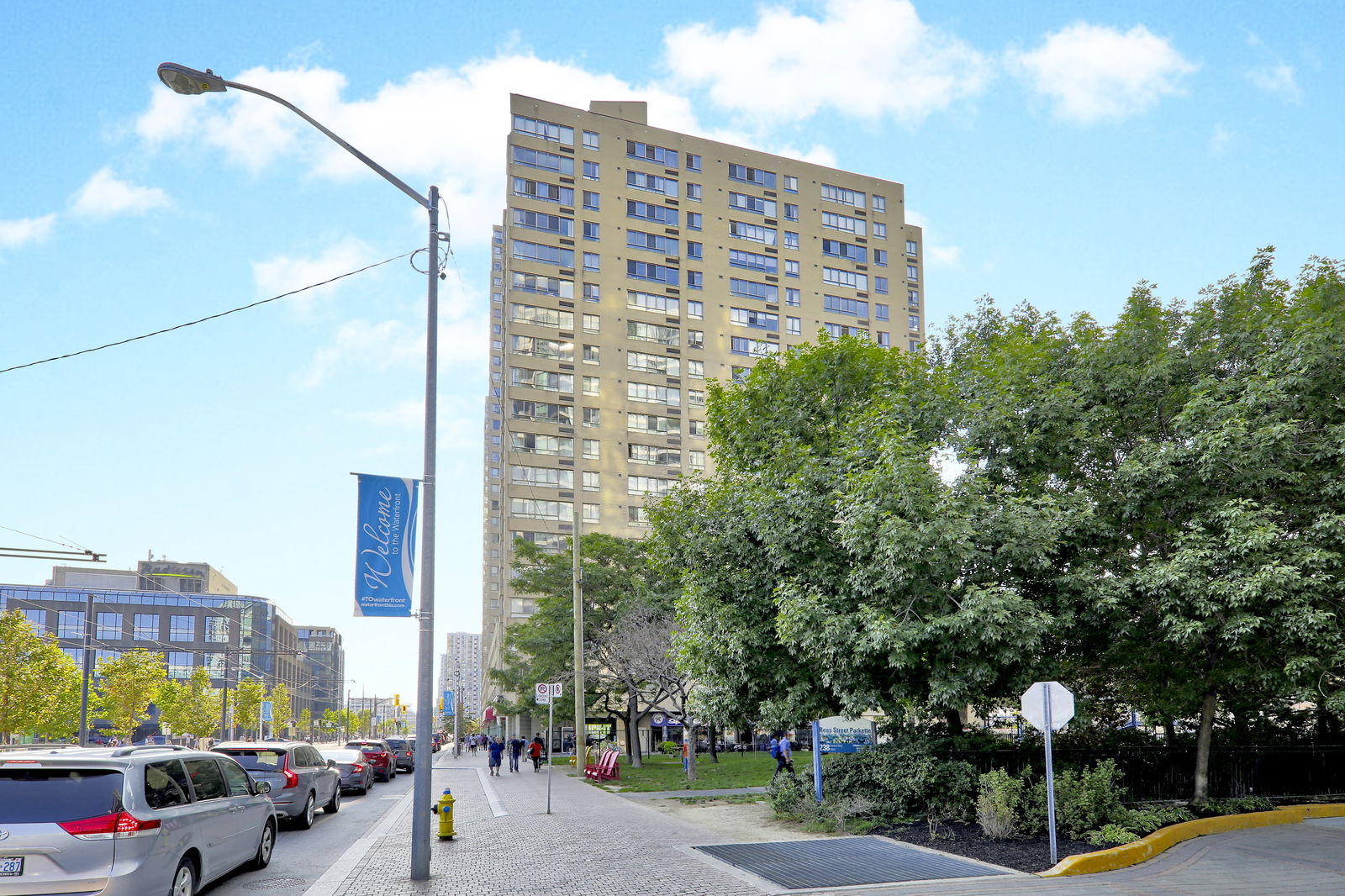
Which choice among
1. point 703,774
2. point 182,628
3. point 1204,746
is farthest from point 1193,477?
point 182,628

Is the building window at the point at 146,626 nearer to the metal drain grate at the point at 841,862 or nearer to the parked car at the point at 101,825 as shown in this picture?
the metal drain grate at the point at 841,862

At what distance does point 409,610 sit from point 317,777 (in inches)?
378

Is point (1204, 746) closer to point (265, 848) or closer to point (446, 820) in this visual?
point (446, 820)

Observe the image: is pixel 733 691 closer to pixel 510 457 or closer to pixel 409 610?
pixel 409 610

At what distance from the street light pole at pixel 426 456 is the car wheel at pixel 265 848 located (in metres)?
2.00

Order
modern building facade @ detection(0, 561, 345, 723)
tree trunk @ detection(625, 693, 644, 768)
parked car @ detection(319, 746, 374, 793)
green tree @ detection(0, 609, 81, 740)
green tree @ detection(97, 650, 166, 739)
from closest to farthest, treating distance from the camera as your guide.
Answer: parked car @ detection(319, 746, 374, 793) < tree trunk @ detection(625, 693, 644, 768) < green tree @ detection(0, 609, 81, 740) < green tree @ detection(97, 650, 166, 739) < modern building facade @ detection(0, 561, 345, 723)

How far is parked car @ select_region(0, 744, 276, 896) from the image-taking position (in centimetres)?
797

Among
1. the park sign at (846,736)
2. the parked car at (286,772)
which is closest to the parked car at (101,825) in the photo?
the parked car at (286,772)

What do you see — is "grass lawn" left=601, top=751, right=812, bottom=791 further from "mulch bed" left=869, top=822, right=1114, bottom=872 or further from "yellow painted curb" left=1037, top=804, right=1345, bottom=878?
"yellow painted curb" left=1037, top=804, right=1345, bottom=878

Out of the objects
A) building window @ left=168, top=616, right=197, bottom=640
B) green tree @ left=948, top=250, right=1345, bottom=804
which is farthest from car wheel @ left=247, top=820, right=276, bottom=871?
building window @ left=168, top=616, right=197, bottom=640

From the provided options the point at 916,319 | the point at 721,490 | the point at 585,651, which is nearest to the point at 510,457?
the point at 585,651

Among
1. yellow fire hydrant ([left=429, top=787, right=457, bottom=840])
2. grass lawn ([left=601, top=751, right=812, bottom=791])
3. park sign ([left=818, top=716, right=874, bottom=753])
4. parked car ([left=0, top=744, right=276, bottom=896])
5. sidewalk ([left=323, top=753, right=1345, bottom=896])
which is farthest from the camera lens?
park sign ([left=818, top=716, right=874, bottom=753])

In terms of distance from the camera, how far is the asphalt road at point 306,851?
11484mm

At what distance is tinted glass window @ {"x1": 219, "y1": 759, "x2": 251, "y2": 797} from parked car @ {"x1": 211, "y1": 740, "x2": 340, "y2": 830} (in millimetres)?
4672
